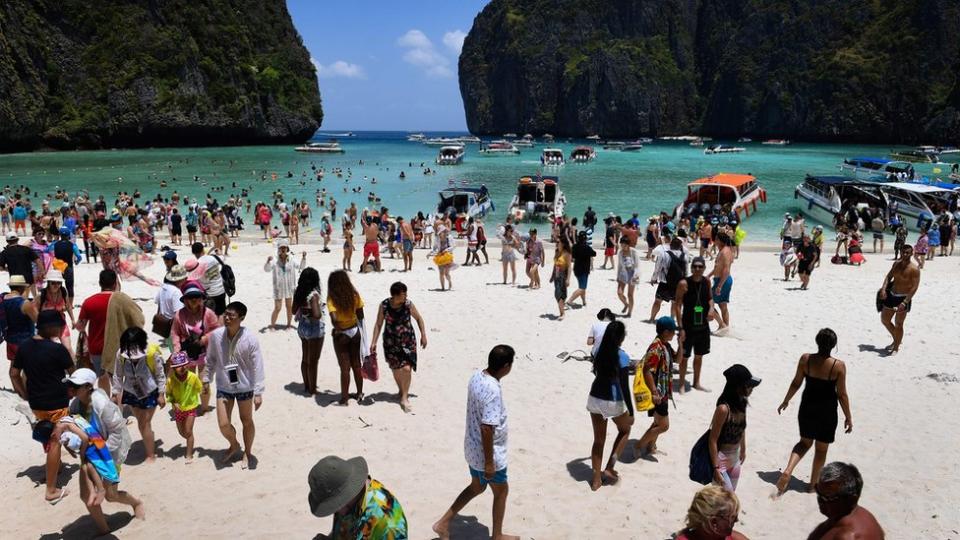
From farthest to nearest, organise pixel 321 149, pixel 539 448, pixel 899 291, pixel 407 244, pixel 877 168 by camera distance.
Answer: pixel 321 149 → pixel 877 168 → pixel 407 244 → pixel 899 291 → pixel 539 448

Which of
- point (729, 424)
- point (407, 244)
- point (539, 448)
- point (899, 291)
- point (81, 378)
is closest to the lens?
point (81, 378)

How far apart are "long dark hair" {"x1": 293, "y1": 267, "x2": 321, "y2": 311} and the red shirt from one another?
1852mm

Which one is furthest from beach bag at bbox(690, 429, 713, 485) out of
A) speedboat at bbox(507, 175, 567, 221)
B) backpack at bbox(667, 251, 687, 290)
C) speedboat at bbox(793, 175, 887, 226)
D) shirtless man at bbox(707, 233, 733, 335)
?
speedboat at bbox(793, 175, 887, 226)

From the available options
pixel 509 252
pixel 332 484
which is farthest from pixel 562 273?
pixel 332 484

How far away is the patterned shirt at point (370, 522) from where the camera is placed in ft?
10.5

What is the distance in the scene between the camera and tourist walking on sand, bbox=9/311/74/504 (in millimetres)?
5750

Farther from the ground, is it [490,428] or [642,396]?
[490,428]

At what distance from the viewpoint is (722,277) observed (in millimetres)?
10414

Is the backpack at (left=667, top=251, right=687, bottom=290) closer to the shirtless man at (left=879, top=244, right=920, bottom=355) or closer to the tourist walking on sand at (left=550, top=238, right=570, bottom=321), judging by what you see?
the tourist walking on sand at (left=550, top=238, right=570, bottom=321)

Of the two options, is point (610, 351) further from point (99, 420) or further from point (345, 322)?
point (99, 420)

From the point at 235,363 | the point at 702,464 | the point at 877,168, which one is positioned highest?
the point at 235,363

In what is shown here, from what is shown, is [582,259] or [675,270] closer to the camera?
[675,270]

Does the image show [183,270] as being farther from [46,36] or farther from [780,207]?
[46,36]

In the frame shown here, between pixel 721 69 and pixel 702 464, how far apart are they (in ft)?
546
